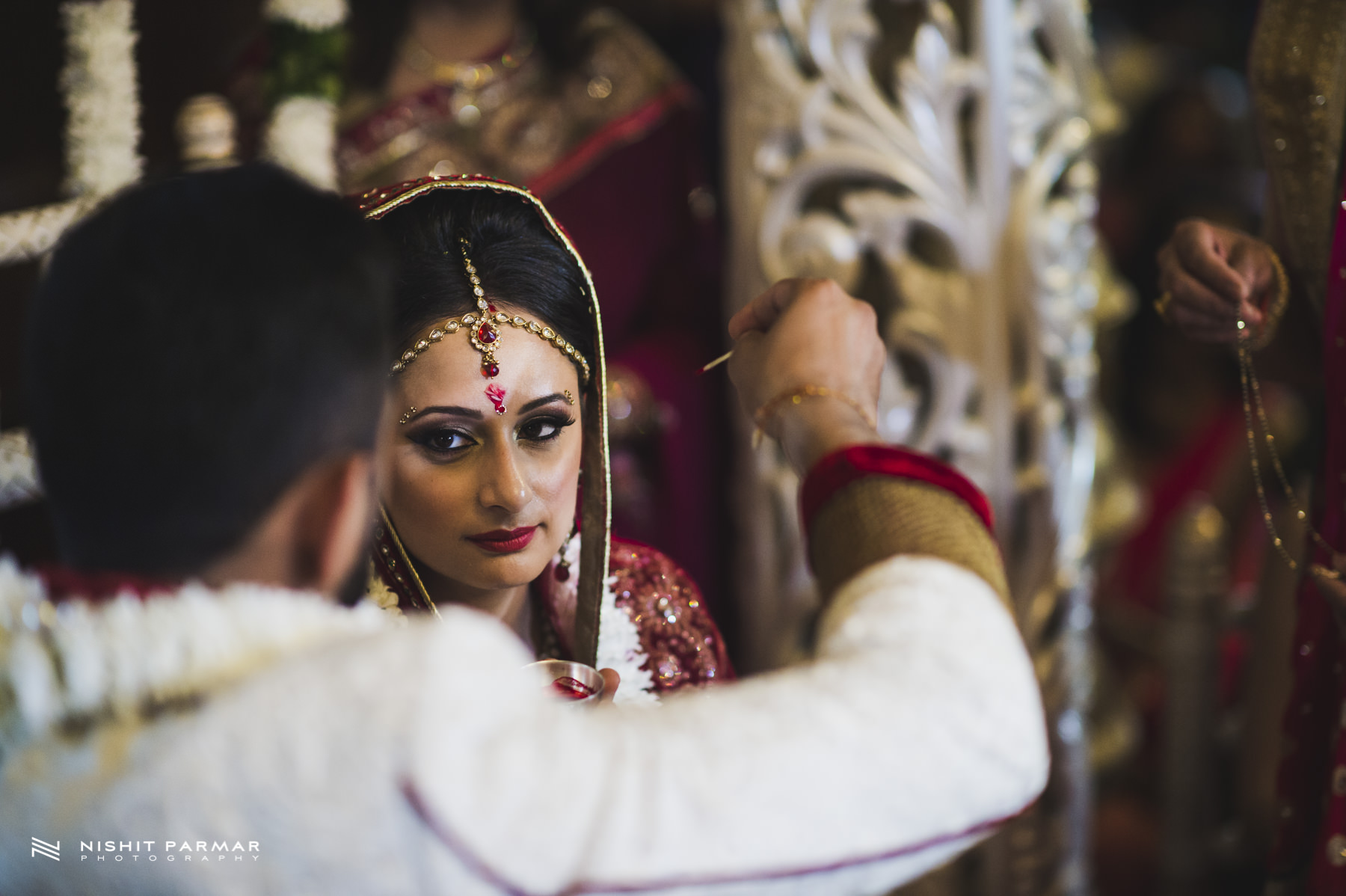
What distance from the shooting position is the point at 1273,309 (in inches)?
47.9

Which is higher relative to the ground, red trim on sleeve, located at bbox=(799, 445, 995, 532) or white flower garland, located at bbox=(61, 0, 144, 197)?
white flower garland, located at bbox=(61, 0, 144, 197)

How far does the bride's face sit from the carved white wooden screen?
2.73 feet

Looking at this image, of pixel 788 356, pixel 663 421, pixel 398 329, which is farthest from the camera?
pixel 663 421

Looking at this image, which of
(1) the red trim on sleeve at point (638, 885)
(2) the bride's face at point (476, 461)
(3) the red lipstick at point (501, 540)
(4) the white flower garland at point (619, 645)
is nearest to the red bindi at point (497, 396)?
(2) the bride's face at point (476, 461)

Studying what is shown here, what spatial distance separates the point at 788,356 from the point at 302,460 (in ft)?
1.26

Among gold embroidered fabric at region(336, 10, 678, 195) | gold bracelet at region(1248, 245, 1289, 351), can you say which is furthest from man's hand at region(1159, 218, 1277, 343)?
gold embroidered fabric at region(336, 10, 678, 195)

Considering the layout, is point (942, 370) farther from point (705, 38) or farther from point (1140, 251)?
point (1140, 251)

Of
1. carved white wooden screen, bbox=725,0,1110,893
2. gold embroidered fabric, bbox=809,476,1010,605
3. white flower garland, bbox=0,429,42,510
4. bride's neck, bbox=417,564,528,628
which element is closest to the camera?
gold embroidered fabric, bbox=809,476,1010,605

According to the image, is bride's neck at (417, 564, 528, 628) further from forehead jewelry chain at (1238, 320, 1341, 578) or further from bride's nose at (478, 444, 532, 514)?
forehead jewelry chain at (1238, 320, 1341, 578)

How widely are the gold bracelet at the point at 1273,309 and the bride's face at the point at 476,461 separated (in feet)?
2.40

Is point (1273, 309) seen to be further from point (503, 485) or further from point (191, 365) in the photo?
point (191, 365)

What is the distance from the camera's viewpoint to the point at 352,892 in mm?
662

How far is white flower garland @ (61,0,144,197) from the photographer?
177cm

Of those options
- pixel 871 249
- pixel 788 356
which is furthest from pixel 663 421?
pixel 788 356
